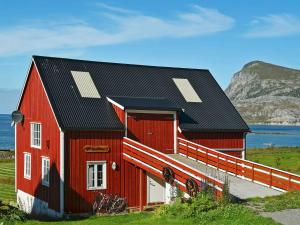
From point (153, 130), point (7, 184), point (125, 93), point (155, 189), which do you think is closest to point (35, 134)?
point (125, 93)

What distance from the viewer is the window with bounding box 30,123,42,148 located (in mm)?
29911

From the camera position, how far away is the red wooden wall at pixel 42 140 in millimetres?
27438

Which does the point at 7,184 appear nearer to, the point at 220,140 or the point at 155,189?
the point at 155,189

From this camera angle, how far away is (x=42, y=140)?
29.2m

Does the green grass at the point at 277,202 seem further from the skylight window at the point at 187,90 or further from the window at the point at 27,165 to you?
the window at the point at 27,165

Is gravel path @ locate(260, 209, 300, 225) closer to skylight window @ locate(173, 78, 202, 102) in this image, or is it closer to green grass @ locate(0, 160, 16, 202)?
skylight window @ locate(173, 78, 202, 102)

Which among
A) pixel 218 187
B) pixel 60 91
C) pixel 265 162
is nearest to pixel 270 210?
pixel 218 187

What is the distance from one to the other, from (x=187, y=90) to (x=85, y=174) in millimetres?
10329

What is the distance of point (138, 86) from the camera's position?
32.6m

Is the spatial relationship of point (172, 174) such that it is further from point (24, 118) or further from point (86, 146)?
point (24, 118)

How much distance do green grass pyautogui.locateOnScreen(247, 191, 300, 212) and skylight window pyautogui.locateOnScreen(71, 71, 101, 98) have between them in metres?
12.0

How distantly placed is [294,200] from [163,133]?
421 inches

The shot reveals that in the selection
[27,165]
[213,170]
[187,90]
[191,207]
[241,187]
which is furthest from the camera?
[187,90]

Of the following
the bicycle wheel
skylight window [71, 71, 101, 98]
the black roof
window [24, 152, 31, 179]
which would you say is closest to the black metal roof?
the black roof
